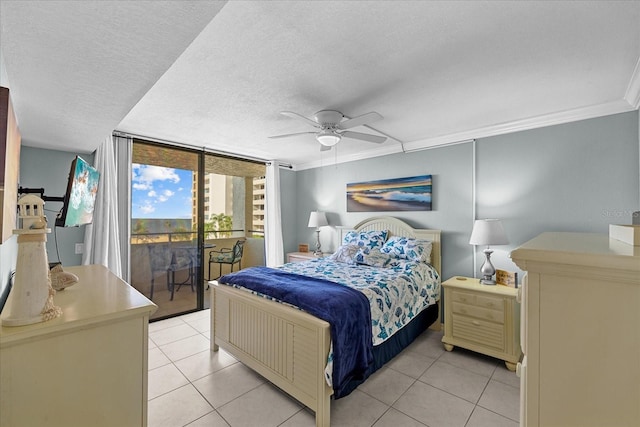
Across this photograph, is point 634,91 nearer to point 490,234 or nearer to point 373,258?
point 490,234

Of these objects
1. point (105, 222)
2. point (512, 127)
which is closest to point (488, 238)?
point (512, 127)

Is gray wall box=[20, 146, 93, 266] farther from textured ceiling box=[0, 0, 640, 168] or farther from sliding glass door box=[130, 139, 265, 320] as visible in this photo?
sliding glass door box=[130, 139, 265, 320]

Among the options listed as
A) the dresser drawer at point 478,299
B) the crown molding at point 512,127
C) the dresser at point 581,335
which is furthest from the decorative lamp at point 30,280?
the crown molding at point 512,127

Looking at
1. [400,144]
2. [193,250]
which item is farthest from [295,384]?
[400,144]

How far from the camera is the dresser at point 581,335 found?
62cm

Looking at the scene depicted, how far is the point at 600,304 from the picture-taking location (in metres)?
0.65

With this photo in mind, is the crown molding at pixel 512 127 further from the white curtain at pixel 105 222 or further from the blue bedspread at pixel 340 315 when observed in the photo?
the white curtain at pixel 105 222

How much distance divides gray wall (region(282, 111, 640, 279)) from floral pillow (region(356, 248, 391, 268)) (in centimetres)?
78

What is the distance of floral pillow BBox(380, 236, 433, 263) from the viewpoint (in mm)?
3430

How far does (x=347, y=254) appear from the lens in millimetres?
3654

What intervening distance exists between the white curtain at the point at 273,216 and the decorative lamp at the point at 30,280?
3880 millimetres

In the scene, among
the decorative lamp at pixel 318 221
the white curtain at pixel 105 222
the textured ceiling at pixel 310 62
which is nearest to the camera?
the textured ceiling at pixel 310 62

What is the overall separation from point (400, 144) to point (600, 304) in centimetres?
352

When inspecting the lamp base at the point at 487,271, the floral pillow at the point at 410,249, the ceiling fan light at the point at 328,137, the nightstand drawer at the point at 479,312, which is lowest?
the nightstand drawer at the point at 479,312
